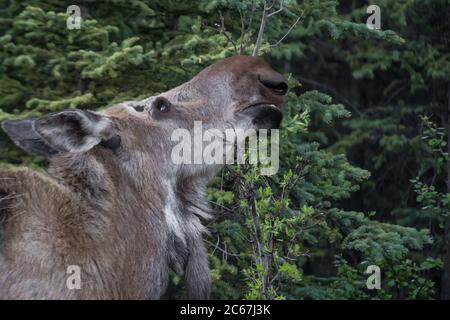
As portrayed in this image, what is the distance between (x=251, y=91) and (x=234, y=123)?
24cm

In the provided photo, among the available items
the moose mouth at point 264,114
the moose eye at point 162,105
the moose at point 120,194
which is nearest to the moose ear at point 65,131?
the moose at point 120,194

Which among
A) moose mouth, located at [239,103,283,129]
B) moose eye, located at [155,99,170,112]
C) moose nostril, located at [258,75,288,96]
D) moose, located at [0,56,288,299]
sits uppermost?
moose nostril, located at [258,75,288,96]

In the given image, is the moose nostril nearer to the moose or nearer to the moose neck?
the moose

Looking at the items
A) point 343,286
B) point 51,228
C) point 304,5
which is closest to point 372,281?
point 343,286

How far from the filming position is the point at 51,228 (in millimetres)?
5055

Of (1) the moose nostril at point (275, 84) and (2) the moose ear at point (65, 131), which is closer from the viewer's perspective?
(2) the moose ear at point (65, 131)

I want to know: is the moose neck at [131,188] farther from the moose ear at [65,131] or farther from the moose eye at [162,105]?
the moose eye at [162,105]

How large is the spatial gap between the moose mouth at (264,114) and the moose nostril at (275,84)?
102 mm

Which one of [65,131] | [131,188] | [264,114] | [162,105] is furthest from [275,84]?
[65,131]

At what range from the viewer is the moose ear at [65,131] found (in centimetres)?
515

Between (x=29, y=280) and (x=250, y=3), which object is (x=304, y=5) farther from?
(x=29, y=280)

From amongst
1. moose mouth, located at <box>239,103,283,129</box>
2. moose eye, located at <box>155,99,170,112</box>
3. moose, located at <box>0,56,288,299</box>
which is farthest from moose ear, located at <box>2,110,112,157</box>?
moose mouth, located at <box>239,103,283,129</box>

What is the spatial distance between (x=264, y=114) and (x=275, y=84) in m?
0.20

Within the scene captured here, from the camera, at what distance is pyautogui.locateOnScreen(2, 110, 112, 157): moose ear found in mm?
5152
